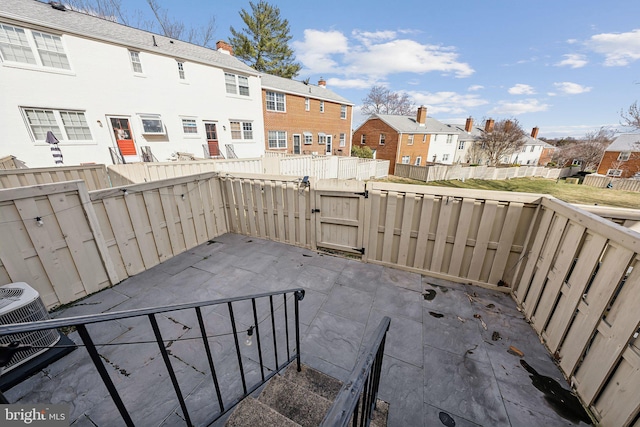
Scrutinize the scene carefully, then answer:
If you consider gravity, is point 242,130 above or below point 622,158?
above

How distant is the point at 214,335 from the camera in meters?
3.25

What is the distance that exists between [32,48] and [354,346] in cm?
1579

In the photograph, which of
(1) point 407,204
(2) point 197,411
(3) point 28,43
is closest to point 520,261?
(1) point 407,204

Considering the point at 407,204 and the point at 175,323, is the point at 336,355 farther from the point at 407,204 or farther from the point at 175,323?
the point at 407,204

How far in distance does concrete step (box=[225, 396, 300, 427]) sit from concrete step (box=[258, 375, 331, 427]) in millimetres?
210

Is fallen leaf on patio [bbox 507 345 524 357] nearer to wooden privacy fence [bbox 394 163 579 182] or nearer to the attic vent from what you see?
wooden privacy fence [bbox 394 163 579 182]

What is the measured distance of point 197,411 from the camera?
235 cm

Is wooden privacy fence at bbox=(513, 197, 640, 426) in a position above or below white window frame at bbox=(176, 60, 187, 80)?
below

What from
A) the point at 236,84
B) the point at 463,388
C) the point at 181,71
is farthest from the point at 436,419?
the point at 236,84

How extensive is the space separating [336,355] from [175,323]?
7.75 ft

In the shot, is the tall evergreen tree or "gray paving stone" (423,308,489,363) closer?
"gray paving stone" (423,308,489,363)

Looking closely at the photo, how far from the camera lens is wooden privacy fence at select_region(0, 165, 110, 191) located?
566 centimetres

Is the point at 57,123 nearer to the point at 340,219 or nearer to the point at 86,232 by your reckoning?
the point at 86,232

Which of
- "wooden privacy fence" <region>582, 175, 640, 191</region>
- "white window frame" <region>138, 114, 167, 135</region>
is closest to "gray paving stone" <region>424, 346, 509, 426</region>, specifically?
"white window frame" <region>138, 114, 167, 135</region>
